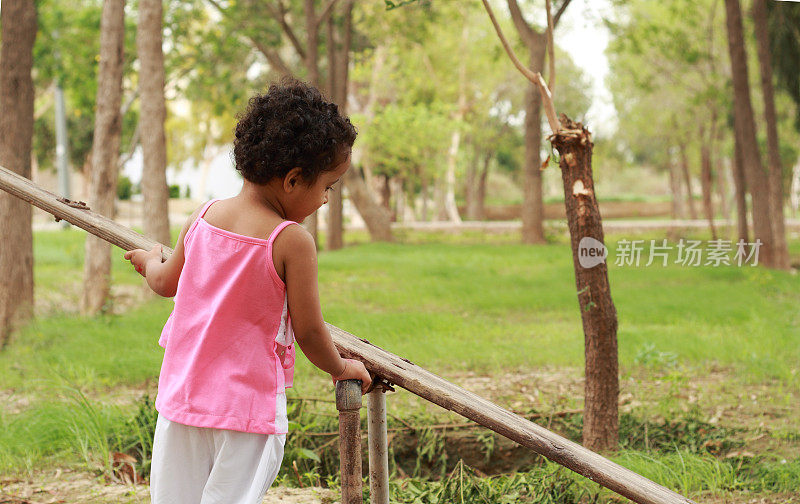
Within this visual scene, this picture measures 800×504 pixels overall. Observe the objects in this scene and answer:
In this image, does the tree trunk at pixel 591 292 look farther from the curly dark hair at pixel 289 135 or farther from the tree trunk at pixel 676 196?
the tree trunk at pixel 676 196

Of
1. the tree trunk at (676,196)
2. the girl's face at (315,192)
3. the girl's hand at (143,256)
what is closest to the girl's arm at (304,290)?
the girl's face at (315,192)

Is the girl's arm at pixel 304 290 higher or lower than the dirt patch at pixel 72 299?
higher

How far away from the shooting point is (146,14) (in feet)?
28.1

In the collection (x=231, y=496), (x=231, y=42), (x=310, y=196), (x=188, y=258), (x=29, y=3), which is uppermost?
(x=231, y=42)

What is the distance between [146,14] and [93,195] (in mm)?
2251

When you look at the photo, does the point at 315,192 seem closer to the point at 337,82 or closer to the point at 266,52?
the point at 266,52

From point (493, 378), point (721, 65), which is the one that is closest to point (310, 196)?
point (493, 378)

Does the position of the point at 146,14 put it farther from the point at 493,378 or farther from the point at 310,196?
the point at 310,196

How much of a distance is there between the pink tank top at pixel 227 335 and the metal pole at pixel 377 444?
55cm

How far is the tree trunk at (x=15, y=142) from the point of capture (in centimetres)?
670

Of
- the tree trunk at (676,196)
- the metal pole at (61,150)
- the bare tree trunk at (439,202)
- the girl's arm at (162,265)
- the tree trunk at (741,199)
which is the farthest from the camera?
the tree trunk at (676,196)

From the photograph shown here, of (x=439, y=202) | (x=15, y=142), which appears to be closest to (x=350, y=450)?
(x=15, y=142)

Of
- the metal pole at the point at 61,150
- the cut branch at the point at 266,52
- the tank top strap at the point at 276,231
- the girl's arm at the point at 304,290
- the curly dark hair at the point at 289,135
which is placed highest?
the cut branch at the point at 266,52

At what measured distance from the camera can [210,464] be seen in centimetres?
200
